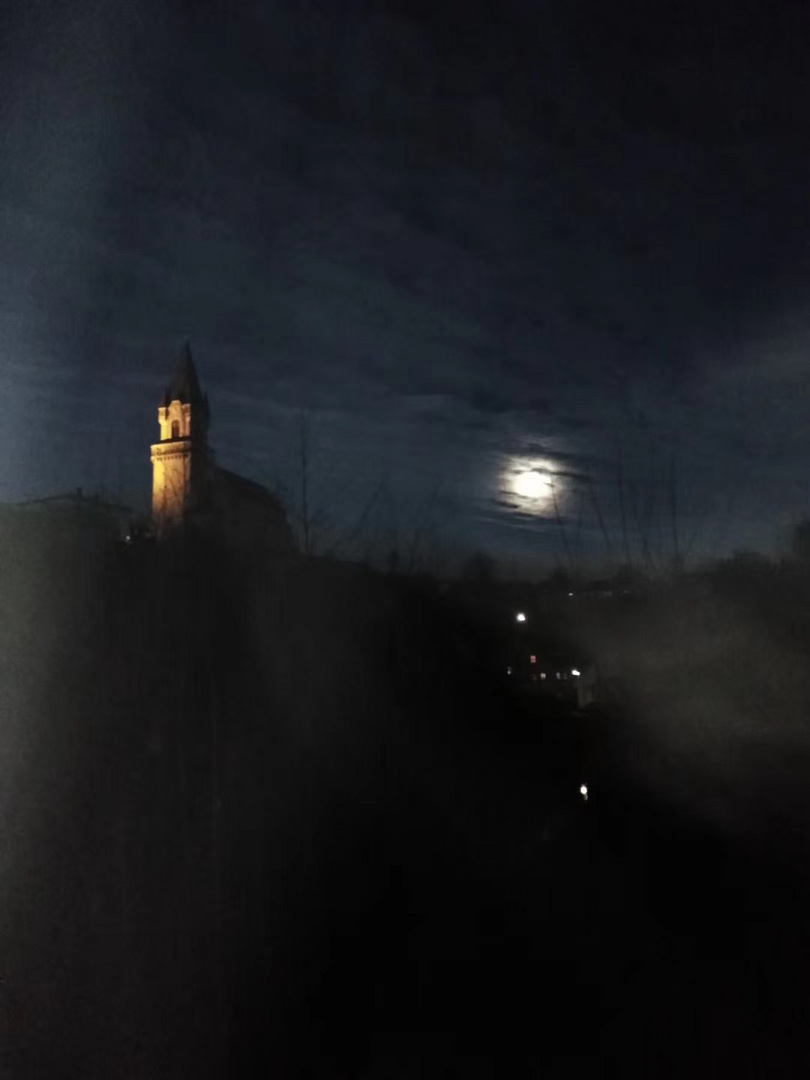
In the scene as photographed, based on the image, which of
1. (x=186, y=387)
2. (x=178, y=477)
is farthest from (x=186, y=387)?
(x=178, y=477)

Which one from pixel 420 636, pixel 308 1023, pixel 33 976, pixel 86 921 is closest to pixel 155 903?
pixel 86 921

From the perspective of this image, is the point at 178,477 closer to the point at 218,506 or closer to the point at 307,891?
the point at 218,506

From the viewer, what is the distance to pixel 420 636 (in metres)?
10.6

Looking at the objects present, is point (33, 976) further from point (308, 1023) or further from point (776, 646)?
point (776, 646)

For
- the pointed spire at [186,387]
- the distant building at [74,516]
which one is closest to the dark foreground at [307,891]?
the distant building at [74,516]

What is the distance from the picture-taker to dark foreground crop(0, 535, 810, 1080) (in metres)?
4.50

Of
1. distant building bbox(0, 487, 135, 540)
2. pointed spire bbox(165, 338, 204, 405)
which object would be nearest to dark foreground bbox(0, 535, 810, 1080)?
distant building bbox(0, 487, 135, 540)

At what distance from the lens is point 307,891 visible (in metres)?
5.98

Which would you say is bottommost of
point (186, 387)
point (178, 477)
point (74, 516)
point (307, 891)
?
point (307, 891)

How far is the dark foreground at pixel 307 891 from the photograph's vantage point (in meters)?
4.50

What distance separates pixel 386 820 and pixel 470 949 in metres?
1.84

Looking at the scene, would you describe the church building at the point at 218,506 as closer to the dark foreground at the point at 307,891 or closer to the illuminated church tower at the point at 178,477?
the illuminated church tower at the point at 178,477

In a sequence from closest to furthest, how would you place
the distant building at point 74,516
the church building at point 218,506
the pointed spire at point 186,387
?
the distant building at point 74,516, the church building at point 218,506, the pointed spire at point 186,387

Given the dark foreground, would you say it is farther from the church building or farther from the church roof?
the church roof
